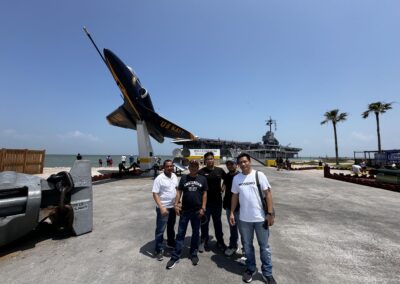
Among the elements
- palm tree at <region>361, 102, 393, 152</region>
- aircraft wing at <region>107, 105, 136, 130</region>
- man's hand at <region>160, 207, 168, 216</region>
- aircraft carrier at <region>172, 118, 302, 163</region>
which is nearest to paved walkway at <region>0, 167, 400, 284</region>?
man's hand at <region>160, 207, 168, 216</region>

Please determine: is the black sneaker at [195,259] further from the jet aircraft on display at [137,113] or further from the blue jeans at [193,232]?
the jet aircraft on display at [137,113]

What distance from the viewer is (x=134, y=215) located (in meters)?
6.58

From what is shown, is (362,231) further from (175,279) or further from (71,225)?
(71,225)

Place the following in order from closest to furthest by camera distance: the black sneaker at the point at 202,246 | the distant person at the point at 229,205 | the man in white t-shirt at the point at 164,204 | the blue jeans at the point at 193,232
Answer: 1. the blue jeans at the point at 193,232
2. the man in white t-shirt at the point at 164,204
3. the distant person at the point at 229,205
4. the black sneaker at the point at 202,246

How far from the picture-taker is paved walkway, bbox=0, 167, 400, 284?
3.25m

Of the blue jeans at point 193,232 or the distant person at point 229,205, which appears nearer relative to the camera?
the blue jeans at point 193,232

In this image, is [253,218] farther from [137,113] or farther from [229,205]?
[137,113]

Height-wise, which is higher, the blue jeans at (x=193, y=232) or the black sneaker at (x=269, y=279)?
the blue jeans at (x=193, y=232)

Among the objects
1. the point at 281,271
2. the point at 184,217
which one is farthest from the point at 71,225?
the point at 281,271

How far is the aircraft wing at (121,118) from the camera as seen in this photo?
19.5 m

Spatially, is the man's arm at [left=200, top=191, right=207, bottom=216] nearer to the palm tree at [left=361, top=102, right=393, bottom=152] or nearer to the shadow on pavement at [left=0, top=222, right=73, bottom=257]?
the shadow on pavement at [left=0, top=222, right=73, bottom=257]

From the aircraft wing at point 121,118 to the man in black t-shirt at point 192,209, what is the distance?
56.7 feet

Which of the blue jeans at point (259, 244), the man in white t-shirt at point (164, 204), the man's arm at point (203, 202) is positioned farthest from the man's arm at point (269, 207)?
the man in white t-shirt at point (164, 204)

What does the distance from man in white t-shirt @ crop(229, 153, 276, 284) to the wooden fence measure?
19.7 meters
